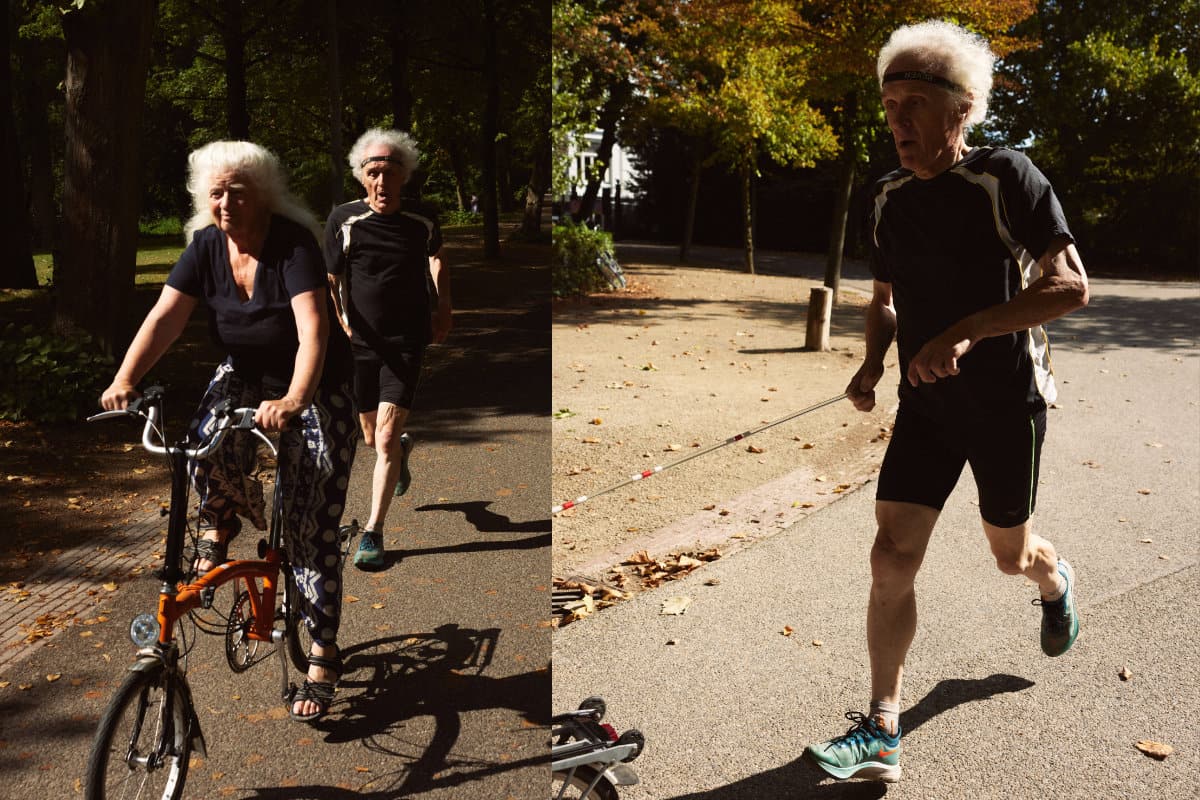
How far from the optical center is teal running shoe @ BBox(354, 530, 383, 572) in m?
1.88

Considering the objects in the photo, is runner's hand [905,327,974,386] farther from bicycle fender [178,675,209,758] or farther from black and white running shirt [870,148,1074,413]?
bicycle fender [178,675,209,758]

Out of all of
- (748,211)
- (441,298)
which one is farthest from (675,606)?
(748,211)

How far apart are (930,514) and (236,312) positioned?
1.96 m

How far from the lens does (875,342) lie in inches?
123

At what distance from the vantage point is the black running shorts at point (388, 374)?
165cm

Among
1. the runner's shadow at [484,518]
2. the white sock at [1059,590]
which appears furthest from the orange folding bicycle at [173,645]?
the white sock at [1059,590]

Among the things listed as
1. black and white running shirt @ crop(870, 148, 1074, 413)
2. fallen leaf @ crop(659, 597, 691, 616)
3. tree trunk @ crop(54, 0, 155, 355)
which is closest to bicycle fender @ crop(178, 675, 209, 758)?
tree trunk @ crop(54, 0, 155, 355)

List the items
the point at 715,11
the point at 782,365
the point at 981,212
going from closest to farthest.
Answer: the point at 981,212
the point at 782,365
the point at 715,11

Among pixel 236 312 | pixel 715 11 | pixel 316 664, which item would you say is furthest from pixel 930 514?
pixel 715 11

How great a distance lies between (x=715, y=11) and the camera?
1387 cm

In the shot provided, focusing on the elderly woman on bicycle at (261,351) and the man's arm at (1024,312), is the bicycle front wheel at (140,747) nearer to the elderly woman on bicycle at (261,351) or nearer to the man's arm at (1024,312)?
the elderly woman on bicycle at (261,351)

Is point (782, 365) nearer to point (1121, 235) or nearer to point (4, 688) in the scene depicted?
point (4, 688)

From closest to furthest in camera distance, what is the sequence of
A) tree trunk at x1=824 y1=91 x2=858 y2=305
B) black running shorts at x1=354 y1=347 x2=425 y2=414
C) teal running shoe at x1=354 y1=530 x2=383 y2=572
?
black running shorts at x1=354 y1=347 x2=425 y2=414, teal running shoe at x1=354 y1=530 x2=383 y2=572, tree trunk at x1=824 y1=91 x2=858 y2=305

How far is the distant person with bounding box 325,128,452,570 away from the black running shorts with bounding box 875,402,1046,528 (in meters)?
1.62
